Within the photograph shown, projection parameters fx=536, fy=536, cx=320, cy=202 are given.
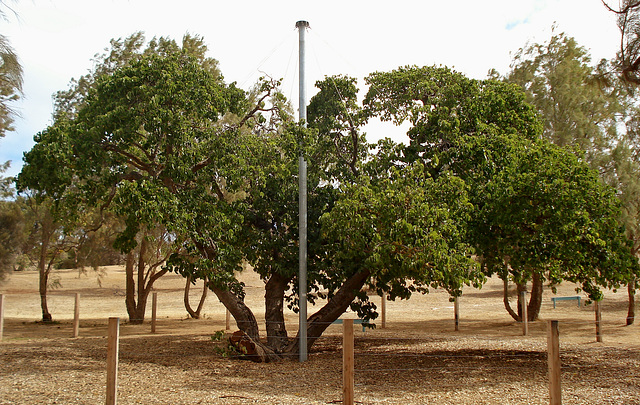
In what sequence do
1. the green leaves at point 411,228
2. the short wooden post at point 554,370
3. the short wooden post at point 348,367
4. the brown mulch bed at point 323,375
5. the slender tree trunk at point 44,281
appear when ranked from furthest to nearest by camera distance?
the slender tree trunk at point 44,281 < the green leaves at point 411,228 < the brown mulch bed at point 323,375 < the short wooden post at point 348,367 < the short wooden post at point 554,370

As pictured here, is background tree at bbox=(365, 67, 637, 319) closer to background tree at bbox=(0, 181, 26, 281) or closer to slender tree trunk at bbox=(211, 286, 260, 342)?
slender tree trunk at bbox=(211, 286, 260, 342)

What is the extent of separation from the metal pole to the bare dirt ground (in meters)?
0.67

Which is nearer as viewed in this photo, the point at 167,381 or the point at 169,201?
the point at 167,381

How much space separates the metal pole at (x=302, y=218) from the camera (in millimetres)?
10641

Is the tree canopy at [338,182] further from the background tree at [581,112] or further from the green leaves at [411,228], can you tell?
the background tree at [581,112]

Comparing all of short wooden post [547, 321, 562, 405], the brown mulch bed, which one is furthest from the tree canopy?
short wooden post [547, 321, 562, 405]

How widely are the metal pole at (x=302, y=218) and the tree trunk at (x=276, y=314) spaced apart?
87cm

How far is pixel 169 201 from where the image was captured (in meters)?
10.4

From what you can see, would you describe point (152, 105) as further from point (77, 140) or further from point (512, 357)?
point (512, 357)

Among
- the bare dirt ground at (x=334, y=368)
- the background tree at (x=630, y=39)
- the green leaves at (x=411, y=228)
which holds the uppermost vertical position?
the background tree at (x=630, y=39)

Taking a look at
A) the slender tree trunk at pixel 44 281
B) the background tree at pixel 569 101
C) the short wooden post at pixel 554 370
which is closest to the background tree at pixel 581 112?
the background tree at pixel 569 101

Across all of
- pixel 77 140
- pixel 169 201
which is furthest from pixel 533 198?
pixel 77 140

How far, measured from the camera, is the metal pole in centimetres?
1064

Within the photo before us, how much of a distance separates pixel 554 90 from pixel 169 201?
14.4 metres
